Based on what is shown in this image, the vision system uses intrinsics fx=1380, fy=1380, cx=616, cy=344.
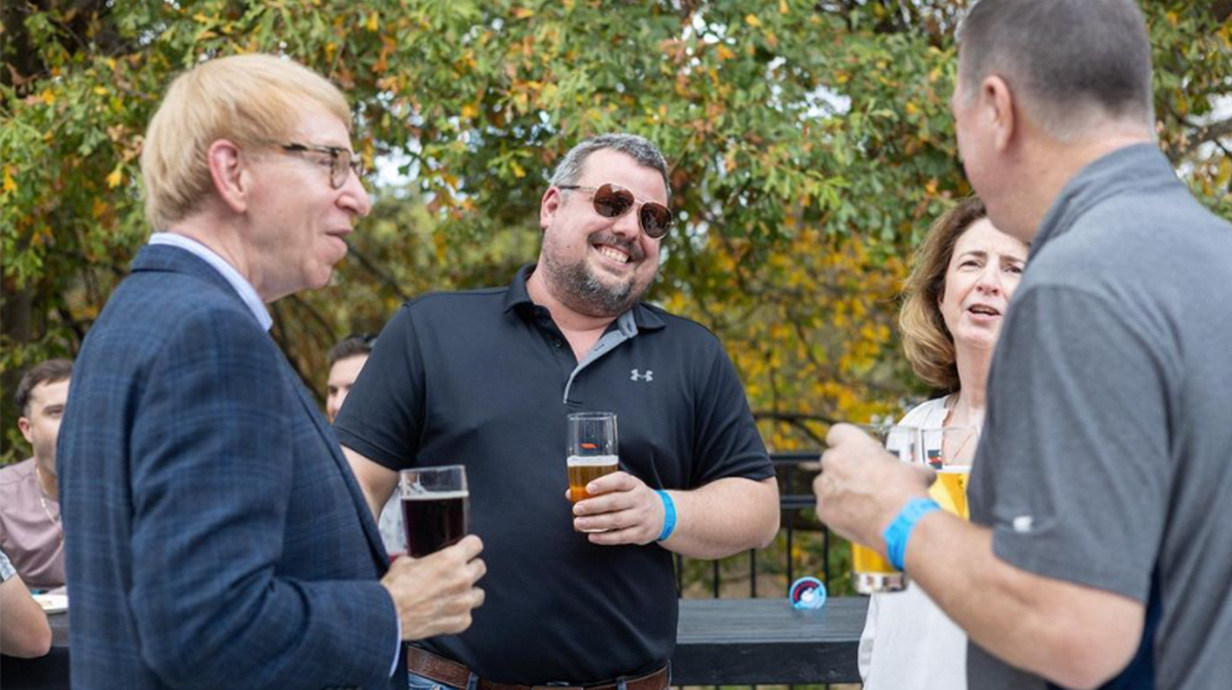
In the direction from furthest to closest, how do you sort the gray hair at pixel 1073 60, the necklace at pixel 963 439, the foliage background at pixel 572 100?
the foliage background at pixel 572 100
the necklace at pixel 963 439
the gray hair at pixel 1073 60

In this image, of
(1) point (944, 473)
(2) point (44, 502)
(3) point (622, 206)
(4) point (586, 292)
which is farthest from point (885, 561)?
(2) point (44, 502)

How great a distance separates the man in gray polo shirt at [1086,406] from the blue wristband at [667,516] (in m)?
1.08

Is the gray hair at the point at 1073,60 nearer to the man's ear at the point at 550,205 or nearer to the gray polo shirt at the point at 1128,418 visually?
the gray polo shirt at the point at 1128,418

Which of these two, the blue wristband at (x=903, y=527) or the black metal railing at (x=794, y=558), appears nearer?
the blue wristband at (x=903, y=527)

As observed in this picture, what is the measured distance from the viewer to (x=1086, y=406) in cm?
144

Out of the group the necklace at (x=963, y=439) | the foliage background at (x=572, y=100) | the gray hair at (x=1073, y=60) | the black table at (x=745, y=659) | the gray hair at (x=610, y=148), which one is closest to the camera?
the gray hair at (x=1073, y=60)

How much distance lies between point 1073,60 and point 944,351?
159 cm

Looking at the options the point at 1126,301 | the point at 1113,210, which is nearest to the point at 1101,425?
the point at 1126,301

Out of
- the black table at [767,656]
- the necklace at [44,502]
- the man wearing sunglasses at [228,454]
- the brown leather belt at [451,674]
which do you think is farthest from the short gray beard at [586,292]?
the necklace at [44,502]

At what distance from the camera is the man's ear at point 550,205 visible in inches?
124

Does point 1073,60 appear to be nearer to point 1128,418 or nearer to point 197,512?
point 1128,418

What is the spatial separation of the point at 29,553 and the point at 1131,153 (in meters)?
4.04

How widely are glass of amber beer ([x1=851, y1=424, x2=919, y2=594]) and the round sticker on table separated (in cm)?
199

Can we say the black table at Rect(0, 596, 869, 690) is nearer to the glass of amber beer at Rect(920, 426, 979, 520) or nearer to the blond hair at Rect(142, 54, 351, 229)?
the glass of amber beer at Rect(920, 426, 979, 520)
